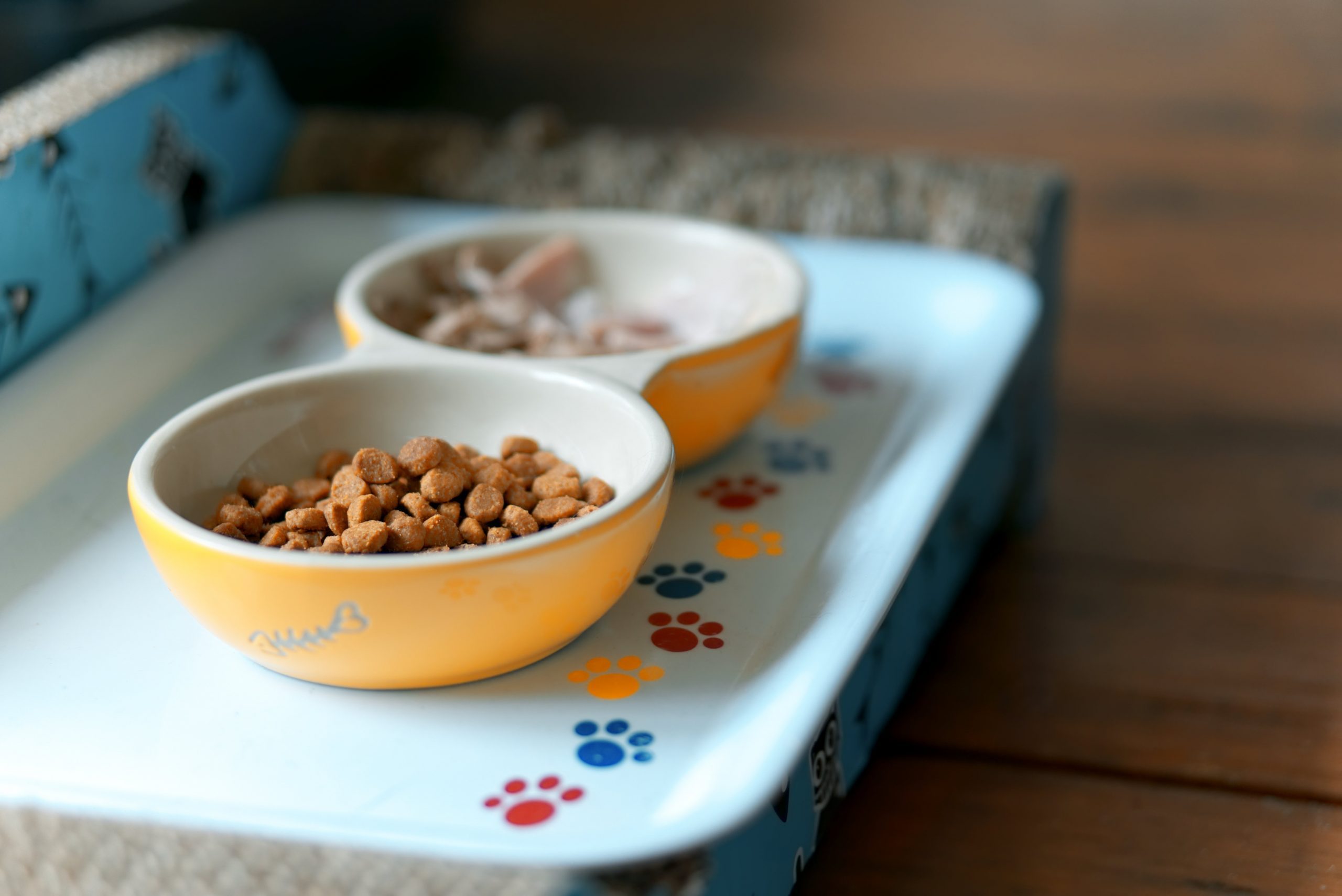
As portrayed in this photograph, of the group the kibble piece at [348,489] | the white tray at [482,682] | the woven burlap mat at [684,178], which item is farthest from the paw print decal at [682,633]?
the woven burlap mat at [684,178]

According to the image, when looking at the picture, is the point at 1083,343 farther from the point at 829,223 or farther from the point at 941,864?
the point at 941,864

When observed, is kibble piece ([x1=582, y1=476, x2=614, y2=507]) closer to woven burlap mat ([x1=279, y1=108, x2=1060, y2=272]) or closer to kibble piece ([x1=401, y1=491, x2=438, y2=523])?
kibble piece ([x1=401, y1=491, x2=438, y2=523])

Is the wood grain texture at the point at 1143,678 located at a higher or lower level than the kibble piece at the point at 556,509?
lower

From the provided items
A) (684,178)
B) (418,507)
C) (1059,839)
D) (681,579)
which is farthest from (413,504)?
(684,178)

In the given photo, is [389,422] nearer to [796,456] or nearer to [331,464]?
[331,464]

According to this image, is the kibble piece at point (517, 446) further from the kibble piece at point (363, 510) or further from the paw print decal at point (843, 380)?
the paw print decal at point (843, 380)

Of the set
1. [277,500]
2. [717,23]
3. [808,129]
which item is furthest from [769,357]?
[717,23]

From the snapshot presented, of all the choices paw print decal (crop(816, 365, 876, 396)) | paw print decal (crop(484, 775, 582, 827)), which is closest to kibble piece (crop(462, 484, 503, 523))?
paw print decal (crop(484, 775, 582, 827))

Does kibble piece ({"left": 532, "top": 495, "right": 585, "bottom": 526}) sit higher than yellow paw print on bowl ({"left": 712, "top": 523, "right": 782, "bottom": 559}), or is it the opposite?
kibble piece ({"left": 532, "top": 495, "right": 585, "bottom": 526})

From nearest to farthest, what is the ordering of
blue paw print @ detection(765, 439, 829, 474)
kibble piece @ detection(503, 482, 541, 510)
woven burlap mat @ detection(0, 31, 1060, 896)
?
kibble piece @ detection(503, 482, 541, 510) → blue paw print @ detection(765, 439, 829, 474) → woven burlap mat @ detection(0, 31, 1060, 896)
